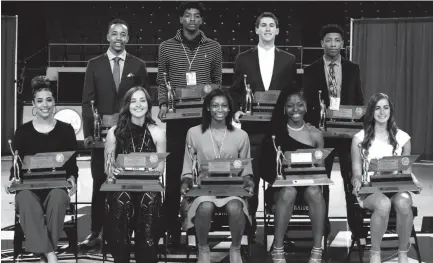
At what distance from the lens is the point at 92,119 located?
4867 millimetres

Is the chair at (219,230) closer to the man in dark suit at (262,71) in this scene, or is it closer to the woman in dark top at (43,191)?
the man in dark suit at (262,71)

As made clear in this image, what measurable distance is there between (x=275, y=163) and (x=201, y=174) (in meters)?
0.56

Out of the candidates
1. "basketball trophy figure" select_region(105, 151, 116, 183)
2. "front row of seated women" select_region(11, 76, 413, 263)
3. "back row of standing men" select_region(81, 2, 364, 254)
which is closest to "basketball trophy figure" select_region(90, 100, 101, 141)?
"front row of seated women" select_region(11, 76, 413, 263)

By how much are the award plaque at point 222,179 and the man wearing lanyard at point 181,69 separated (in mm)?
930

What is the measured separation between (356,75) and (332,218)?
1.93 metres

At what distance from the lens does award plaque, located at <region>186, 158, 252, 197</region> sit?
4.07 metres

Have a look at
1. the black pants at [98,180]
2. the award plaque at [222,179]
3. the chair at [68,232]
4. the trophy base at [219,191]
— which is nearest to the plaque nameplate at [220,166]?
the award plaque at [222,179]

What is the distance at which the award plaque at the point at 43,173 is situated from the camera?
13.6 ft

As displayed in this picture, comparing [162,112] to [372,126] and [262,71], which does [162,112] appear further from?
[372,126]

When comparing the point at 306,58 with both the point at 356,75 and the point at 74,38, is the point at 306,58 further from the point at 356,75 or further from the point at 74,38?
the point at 356,75

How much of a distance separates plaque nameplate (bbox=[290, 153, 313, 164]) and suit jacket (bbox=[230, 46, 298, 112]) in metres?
0.83

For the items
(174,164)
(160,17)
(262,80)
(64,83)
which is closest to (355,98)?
(262,80)

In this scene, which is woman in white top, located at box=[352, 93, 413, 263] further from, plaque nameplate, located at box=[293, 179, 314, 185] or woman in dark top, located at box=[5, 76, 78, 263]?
woman in dark top, located at box=[5, 76, 78, 263]

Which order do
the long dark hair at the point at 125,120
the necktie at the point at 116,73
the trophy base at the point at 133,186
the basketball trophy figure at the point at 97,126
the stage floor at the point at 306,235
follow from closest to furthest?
1. the trophy base at the point at 133,186
2. the long dark hair at the point at 125,120
3. the basketball trophy figure at the point at 97,126
4. the stage floor at the point at 306,235
5. the necktie at the point at 116,73
